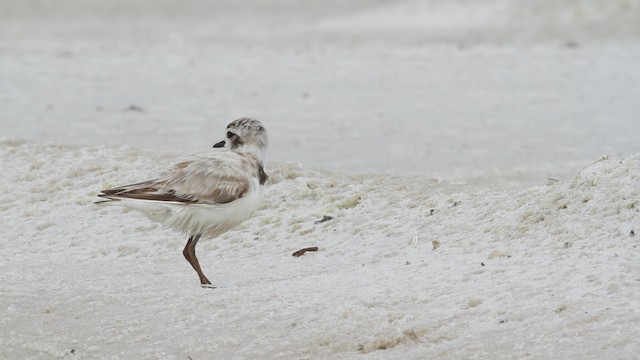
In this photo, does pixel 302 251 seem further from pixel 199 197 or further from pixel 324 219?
pixel 199 197

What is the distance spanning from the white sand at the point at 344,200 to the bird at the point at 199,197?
13.7 inches

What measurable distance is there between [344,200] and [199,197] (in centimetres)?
177

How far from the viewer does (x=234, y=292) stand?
597cm

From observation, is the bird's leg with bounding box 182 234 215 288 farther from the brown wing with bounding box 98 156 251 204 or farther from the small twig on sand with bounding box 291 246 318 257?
the small twig on sand with bounding box 291 246 318 257

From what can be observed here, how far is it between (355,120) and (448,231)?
222 inches

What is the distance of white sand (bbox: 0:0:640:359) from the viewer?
17.4ft

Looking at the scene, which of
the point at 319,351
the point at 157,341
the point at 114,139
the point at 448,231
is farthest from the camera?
the point at 114,139

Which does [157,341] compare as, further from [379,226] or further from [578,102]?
[578,102]

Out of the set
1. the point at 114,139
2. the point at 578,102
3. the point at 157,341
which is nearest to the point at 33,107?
the point at 114,139

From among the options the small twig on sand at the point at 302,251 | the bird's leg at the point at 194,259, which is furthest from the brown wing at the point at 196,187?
the small twig on sand at the point at 302,251

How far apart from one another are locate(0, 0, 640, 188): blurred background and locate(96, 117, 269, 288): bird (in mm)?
2700

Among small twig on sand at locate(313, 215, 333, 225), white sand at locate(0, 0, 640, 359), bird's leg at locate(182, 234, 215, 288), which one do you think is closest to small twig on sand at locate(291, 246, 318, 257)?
white sand at locate(0, 0, 640, 359)

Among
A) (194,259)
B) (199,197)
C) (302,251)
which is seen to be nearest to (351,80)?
(302,251)

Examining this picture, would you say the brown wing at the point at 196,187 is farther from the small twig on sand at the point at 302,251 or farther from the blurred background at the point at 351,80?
the blurred background at the point at 351,80
